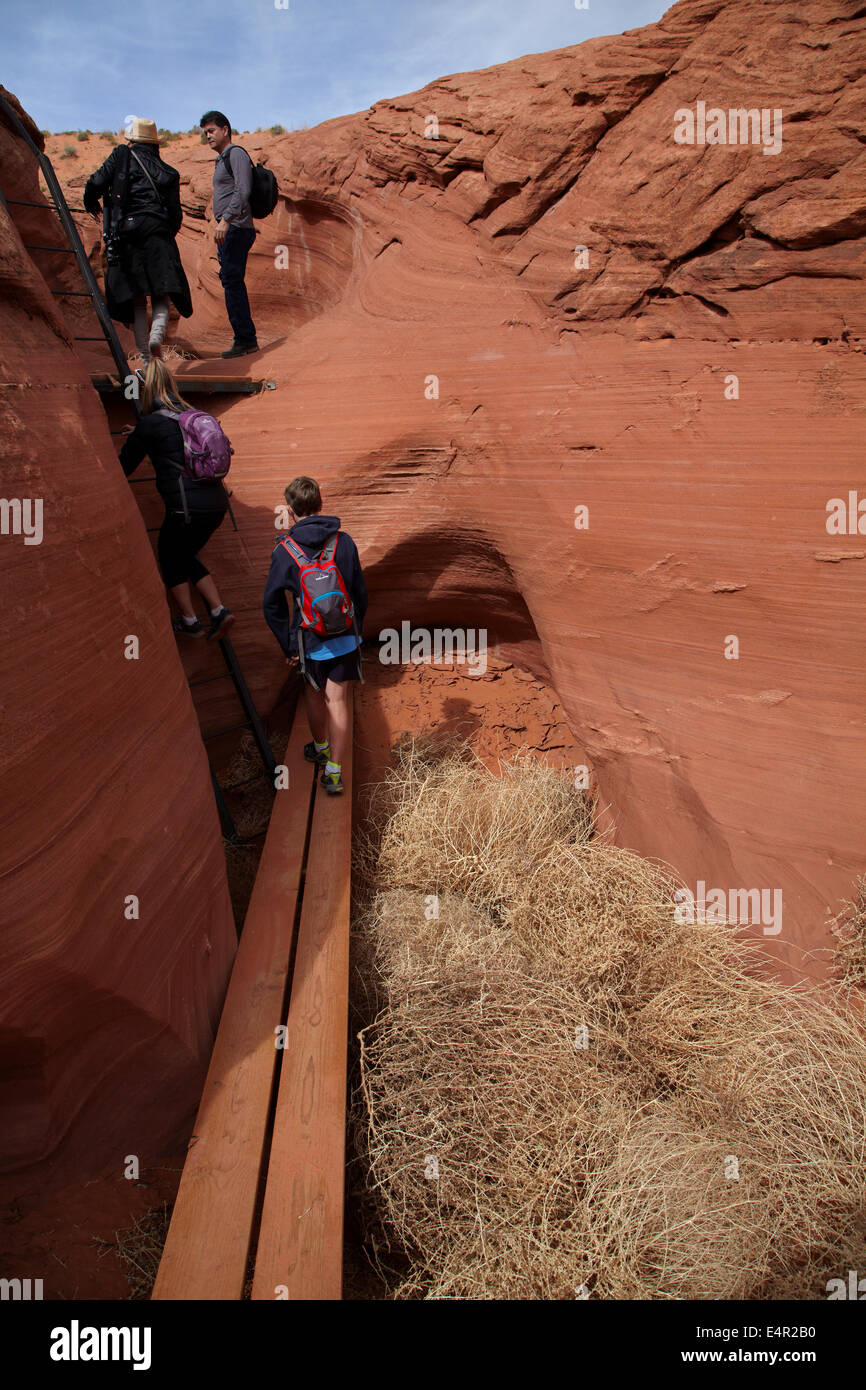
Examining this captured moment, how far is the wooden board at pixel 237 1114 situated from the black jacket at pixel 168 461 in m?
1.98

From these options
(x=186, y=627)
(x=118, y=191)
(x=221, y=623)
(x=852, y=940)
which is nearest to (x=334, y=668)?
(x=221, y=623)

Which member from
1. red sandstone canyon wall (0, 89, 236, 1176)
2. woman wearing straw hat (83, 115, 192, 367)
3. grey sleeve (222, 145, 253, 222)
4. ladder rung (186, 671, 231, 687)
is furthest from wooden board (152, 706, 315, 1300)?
grey sleeve (222, 145, 253, 222)

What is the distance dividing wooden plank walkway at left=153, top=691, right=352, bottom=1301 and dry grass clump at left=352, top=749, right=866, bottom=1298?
245 mm

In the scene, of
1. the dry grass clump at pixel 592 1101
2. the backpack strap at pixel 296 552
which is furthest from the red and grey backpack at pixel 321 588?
the dry grass clump at pixel 592 1101

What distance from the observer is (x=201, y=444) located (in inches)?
153

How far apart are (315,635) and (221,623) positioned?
87 cm

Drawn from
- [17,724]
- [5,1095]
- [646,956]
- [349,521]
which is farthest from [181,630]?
Result: [646,956]

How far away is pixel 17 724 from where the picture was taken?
7.07 feet

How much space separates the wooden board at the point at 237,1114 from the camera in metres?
2.15

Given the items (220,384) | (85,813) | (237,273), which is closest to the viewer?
(85,813)

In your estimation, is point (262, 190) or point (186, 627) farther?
point (262, 190)

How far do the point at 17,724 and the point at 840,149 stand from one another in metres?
4.22

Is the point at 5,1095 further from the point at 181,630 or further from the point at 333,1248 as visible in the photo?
the point at 181,630

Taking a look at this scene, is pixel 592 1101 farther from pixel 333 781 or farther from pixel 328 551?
pixel 328 551
